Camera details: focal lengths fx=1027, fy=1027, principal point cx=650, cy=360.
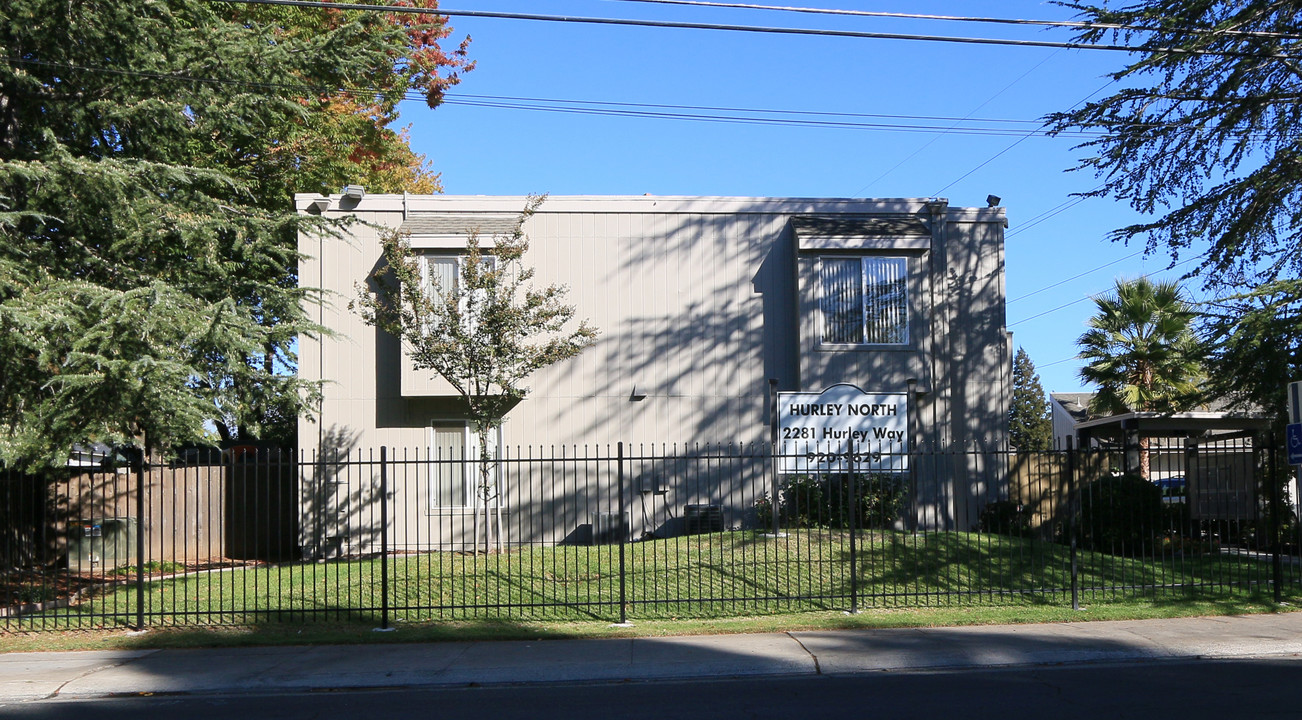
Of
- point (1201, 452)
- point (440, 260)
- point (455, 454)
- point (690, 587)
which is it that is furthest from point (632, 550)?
point (1201, 452)

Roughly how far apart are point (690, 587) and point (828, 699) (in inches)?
200

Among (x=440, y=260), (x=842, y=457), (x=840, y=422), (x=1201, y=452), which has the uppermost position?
(x=440, y=260)

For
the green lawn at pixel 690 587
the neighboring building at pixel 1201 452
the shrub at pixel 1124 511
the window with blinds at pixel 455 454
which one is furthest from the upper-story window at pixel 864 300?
the window with blinds at pixel 455 454

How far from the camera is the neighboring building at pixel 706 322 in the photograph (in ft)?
67.8

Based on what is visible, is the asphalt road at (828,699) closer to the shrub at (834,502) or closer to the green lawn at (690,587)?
the green lawn at (690,587)

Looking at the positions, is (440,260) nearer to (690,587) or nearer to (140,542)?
(690,587)

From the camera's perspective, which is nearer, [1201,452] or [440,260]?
[1201,452]

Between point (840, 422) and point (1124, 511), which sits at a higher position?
point (840, 422)

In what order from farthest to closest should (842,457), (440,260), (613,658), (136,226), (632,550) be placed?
(440,260)
(632,550)
(136,226)
(842,457)
(613,658)

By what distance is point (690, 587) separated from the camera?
14.3m

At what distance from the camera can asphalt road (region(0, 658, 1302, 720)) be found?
8750 mm

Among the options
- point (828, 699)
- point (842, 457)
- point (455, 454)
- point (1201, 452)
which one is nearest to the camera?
point (828, 699)

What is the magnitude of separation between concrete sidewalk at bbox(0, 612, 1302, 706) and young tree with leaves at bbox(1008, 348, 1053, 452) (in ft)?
174

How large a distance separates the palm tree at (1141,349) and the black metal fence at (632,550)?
6.54 m
